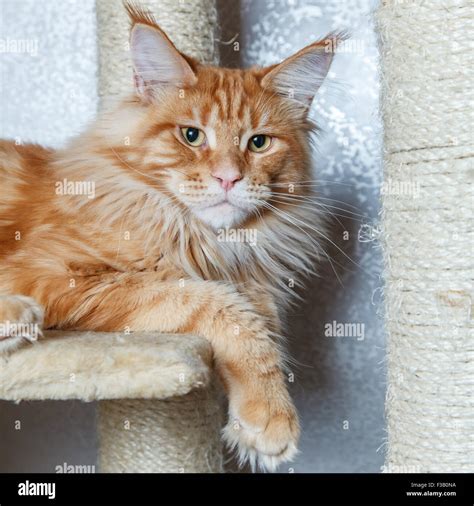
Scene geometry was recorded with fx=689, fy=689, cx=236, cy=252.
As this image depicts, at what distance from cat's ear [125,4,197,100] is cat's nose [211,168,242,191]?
27 cm

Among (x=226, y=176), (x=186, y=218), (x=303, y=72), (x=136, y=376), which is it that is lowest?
(x=136, y=376)

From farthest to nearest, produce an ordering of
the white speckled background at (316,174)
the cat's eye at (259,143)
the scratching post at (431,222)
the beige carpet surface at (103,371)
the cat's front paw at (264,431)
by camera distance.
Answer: the white speckled background at (316,174)
the cat's eye at (259,143)
the scratching post at (431,222)
the cat's front paw at (264,431)
the beige carpet surface at (103,371)

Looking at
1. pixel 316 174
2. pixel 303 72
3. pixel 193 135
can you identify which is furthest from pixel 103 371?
pixel 316 174

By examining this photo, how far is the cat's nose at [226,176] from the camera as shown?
4.74 ft

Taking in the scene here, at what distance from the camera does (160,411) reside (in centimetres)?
165

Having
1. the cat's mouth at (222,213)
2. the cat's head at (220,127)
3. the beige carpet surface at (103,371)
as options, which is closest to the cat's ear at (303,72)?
the cat's head at (220,127)

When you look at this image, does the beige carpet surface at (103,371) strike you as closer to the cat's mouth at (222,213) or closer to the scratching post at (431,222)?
the cat's mouth at (222,213)

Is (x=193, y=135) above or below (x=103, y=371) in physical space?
above

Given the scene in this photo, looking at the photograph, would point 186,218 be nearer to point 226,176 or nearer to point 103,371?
point 226,176

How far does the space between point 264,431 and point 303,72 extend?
0.86 m

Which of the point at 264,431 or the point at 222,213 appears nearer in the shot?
the point at 264,431

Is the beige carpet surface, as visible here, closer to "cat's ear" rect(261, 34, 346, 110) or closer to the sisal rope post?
the sisal rope post
